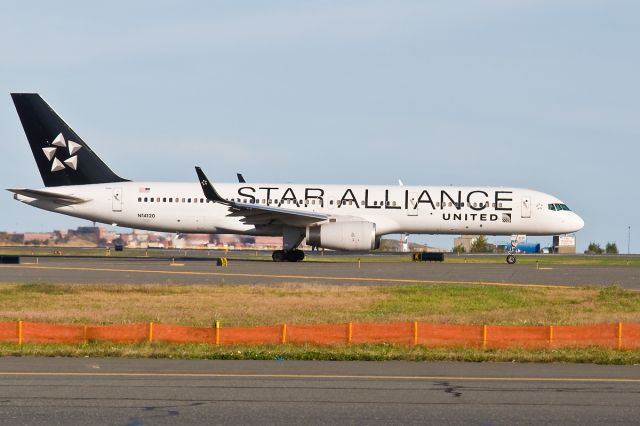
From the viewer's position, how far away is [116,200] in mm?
54656

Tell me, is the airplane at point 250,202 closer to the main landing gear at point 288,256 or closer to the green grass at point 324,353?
the main landing gear at point 288,256

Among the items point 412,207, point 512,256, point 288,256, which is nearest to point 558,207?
point 512,256

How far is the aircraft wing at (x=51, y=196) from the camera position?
53250mm

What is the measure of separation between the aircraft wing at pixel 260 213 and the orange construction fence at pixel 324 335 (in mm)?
27100

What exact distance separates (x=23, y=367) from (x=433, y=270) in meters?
32.1

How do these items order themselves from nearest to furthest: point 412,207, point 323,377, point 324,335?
point 323,377, point 324,335, point 412,207

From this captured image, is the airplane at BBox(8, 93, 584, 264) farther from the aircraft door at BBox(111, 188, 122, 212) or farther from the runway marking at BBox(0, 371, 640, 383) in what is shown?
the runway marking at BBox(0, 371, 640, 383)

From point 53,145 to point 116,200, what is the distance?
476 centimetres

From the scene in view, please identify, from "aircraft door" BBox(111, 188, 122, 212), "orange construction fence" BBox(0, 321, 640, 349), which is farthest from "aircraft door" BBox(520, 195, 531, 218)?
"orange construction fence" BBox(0, 321, 640, 349)

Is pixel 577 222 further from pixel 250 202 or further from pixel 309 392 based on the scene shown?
pixel 309 392

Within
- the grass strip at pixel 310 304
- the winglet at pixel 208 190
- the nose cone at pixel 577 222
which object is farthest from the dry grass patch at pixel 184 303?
the nose cone at pixel 577 222

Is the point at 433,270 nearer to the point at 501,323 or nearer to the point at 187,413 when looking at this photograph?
the point at 501,323

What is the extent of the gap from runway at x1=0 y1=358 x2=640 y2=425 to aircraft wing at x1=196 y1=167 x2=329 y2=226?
30.9 metres

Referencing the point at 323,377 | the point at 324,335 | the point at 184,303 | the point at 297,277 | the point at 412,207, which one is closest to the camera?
the point at 323,377
